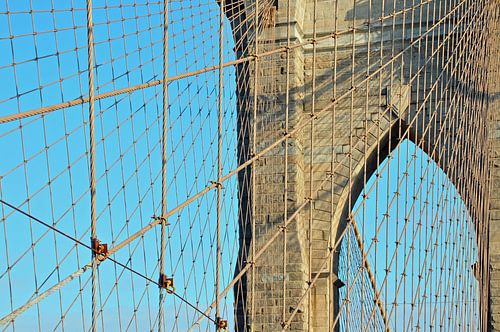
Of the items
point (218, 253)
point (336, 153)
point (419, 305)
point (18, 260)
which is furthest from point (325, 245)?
point (18, 260)

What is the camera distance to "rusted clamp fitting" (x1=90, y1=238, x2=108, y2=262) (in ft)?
→ 26.0

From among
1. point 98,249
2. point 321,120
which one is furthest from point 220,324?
point 321,120

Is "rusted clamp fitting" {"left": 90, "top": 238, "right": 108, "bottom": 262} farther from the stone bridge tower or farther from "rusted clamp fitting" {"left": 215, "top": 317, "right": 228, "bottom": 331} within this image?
the stone bridge tower

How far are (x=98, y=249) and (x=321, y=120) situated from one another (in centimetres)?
913

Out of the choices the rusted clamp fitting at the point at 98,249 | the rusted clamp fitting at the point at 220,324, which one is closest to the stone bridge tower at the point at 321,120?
the rusted clamp fitting at the point at 220,324

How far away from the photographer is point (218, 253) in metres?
10.1

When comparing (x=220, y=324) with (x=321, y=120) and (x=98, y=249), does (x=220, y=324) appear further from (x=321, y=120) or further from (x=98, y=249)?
(x=321, y=120)

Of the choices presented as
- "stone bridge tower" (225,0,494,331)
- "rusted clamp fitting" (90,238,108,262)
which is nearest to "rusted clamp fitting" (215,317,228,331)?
"rusted clamp fitting" (90,238,108,262)

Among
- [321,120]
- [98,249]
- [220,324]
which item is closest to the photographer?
[98,249]

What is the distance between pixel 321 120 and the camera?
16875mm

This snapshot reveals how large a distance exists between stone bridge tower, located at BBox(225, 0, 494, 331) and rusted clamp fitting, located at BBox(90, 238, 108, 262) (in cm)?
755

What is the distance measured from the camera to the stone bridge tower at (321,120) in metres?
15.9

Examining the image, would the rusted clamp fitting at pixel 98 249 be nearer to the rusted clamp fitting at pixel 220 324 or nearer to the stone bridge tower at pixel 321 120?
the rusted clamp fitting at pixel 220 324

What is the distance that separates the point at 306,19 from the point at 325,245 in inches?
109
